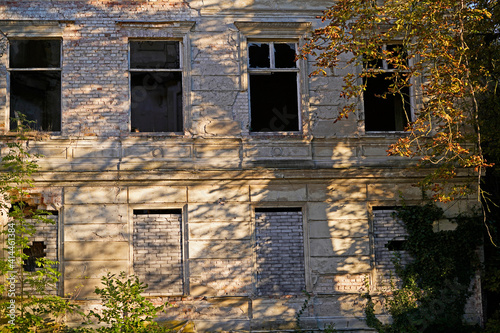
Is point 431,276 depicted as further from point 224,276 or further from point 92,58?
point 92,58

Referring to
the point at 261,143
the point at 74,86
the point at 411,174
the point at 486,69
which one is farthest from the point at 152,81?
the point at 486,69

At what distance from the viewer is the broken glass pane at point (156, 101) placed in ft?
36.9

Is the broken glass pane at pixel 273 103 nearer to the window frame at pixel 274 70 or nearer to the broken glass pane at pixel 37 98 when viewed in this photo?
the window frame at pixel 274 70

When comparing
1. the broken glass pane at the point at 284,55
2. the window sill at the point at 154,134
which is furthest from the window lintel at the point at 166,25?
the window sill at the point at 154,134

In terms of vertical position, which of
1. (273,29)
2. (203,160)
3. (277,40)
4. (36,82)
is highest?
(273,29)

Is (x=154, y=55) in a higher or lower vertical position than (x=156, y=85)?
higher

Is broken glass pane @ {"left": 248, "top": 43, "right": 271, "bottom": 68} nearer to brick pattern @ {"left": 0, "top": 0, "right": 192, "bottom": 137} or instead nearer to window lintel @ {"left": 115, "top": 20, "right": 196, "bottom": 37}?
window lintel @ {"left": 115, "top": 20, "right": 196, "bottom": 37}

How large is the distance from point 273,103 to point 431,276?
4.61m

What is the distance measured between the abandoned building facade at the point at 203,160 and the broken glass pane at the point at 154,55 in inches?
1.1

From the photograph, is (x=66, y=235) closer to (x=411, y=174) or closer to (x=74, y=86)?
(x=74, y=86)

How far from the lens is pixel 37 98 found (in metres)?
11.2

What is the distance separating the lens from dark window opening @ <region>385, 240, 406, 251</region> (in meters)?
11.3

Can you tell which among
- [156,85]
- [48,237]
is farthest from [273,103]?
[48,237]

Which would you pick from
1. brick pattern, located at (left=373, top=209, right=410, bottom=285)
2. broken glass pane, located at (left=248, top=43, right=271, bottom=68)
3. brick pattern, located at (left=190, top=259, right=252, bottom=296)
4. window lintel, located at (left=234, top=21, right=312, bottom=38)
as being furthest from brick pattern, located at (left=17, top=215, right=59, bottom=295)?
brick pattern, located at (left=373, top=209, right=410, bottom=285)
